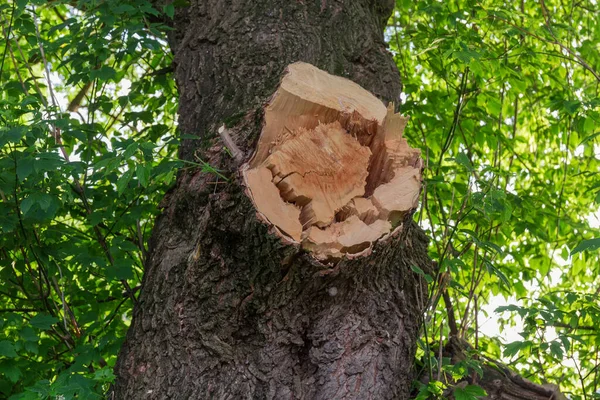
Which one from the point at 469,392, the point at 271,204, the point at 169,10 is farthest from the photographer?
the point at 169,10

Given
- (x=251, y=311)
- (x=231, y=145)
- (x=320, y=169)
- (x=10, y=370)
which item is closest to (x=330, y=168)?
(x=320, y=169)

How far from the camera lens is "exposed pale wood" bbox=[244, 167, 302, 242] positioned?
2224 mm

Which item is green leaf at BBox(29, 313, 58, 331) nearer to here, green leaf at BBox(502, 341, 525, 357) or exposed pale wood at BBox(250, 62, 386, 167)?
exposed pale wood at BBox(250, 62, 386, 167)

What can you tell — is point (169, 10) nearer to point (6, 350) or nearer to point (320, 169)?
point (320, 169)

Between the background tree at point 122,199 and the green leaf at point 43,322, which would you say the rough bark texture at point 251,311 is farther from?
the green leaf at point 43,322

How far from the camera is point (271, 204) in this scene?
2.25 m

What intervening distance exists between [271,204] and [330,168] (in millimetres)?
268

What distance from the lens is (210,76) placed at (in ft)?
10.1

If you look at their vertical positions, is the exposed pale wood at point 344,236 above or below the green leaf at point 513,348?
above

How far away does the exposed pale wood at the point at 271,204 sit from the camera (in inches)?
87.6

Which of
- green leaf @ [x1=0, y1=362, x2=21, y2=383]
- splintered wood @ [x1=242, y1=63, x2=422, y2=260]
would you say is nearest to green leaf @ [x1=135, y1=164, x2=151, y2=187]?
splintered wood @ [x1=242, y1=63, x2=422, y2=260]

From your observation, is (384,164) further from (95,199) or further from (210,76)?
(95,199)

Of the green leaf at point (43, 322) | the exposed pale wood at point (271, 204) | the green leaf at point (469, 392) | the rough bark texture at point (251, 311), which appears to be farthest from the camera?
the green leaf at point (43, 322)

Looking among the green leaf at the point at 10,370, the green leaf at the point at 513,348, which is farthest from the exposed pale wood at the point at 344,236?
the green leaf at the point at 10,370
